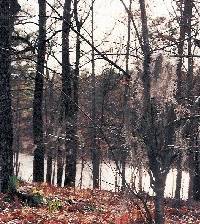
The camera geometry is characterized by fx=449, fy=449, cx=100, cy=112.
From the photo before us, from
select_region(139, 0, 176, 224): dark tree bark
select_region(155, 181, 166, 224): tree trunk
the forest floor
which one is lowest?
the forest floor

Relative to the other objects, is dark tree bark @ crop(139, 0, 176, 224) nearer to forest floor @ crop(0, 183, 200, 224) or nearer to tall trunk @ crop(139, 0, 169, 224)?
tall trunk @ crop(139, 0, 169, 224)

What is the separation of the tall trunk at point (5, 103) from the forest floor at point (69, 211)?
1.93 ft

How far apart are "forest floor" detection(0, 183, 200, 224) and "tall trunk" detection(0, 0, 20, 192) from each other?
589mm

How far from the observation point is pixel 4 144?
1002 centimetres

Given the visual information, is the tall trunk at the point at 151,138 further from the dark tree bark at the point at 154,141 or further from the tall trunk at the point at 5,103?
the tall trunk at the point at 5,103

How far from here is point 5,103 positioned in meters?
9.86

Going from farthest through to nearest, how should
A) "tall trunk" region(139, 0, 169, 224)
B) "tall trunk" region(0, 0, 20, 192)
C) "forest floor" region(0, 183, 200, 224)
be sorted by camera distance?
"tall trunk" region(0, 0, 20, 192) < "forest floor" region(0, 183, 200, 224) < "tall trunk" region(139, 0, 169, 224)

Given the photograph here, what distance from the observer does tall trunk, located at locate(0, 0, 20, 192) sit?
31.6 feet

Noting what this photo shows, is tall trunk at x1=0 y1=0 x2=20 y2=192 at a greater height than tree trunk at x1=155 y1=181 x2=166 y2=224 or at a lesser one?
greater

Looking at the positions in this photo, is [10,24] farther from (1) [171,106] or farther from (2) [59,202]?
(1) [171,106]

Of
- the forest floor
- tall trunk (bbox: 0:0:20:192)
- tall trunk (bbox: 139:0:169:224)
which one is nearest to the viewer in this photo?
tall trunk (bbox: 139:0:169:224)

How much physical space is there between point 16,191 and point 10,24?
362cm

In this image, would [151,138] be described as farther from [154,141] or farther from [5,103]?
[5,103]

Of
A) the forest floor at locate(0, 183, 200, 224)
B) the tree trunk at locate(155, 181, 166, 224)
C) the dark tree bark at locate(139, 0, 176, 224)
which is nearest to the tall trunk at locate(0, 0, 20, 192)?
the forest floor at locate(0, 183, 200, 224)
